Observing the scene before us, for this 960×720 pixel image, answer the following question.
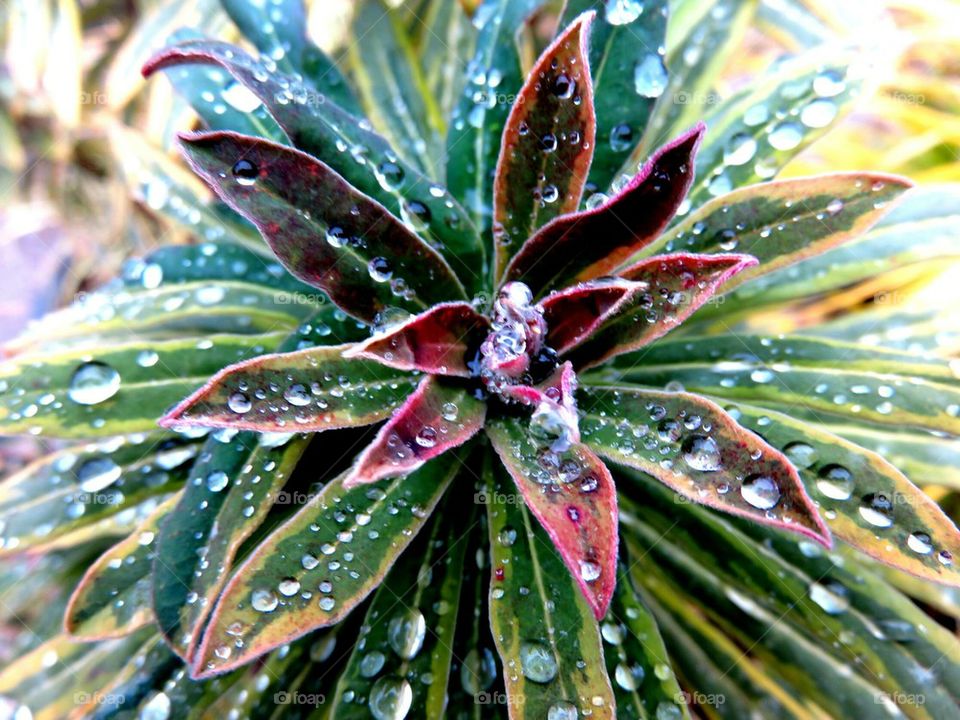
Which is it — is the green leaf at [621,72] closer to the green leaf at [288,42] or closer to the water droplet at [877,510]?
the green leaf at [288,42]

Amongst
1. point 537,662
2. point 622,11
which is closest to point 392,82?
point 622,11

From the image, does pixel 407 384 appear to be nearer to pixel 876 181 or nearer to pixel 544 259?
pixel 544 259

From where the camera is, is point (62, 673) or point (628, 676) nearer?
point (628, 676)

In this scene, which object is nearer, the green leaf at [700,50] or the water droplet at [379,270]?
the water droplet at [379,270]

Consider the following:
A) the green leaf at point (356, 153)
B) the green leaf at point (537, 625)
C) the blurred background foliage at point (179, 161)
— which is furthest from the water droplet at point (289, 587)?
the blurred background foliage at point (179, 161)

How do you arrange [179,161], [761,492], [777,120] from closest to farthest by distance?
1. [761,492]
2. [777,120]
3. [179,161]

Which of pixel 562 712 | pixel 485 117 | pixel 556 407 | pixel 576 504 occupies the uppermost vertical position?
pixel 485 117

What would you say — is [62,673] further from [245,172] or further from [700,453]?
[700,453]
